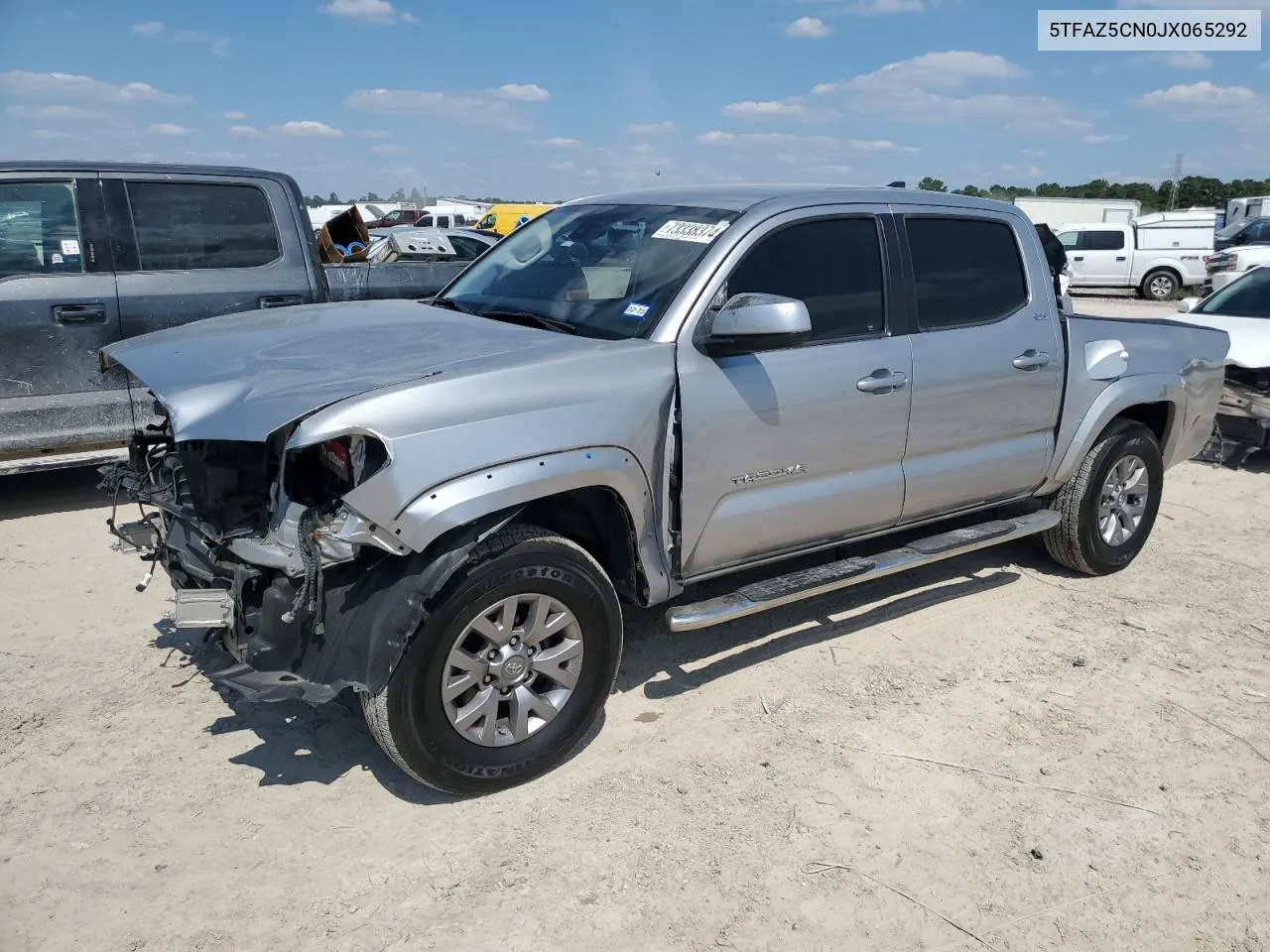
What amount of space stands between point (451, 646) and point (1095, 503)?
3.67 m

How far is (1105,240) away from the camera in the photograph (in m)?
22.4

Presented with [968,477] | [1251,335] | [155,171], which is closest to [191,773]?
[968,477]

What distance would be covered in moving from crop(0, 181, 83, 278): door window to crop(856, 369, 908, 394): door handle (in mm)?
4683

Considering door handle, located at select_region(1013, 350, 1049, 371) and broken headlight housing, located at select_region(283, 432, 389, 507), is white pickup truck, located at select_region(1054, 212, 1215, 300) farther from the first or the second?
broken headlight housing, located at select_region(283, 432, 389, 507)

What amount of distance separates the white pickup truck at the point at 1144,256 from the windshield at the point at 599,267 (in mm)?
20452

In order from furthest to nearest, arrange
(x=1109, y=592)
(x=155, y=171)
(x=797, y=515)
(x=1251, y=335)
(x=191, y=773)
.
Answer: (x=1251, y=335) < (x=155, y=171) < (x=1109, y=592) < (x=797, y=515) < (x=191, y=773)

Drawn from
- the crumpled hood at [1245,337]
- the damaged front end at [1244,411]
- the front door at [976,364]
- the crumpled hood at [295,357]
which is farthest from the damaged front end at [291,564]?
the damaged front end at [1244,411]

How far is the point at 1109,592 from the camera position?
5230 millimetres

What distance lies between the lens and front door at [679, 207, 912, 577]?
11.7 feet

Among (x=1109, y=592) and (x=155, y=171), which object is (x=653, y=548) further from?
(x=155, y=171)

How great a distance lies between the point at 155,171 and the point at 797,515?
184 inches

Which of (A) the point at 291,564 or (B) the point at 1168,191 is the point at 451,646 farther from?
(B) the point at 1168,191

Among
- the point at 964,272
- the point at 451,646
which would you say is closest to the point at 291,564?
the point at 451,646

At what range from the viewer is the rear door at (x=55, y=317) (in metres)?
5.65
